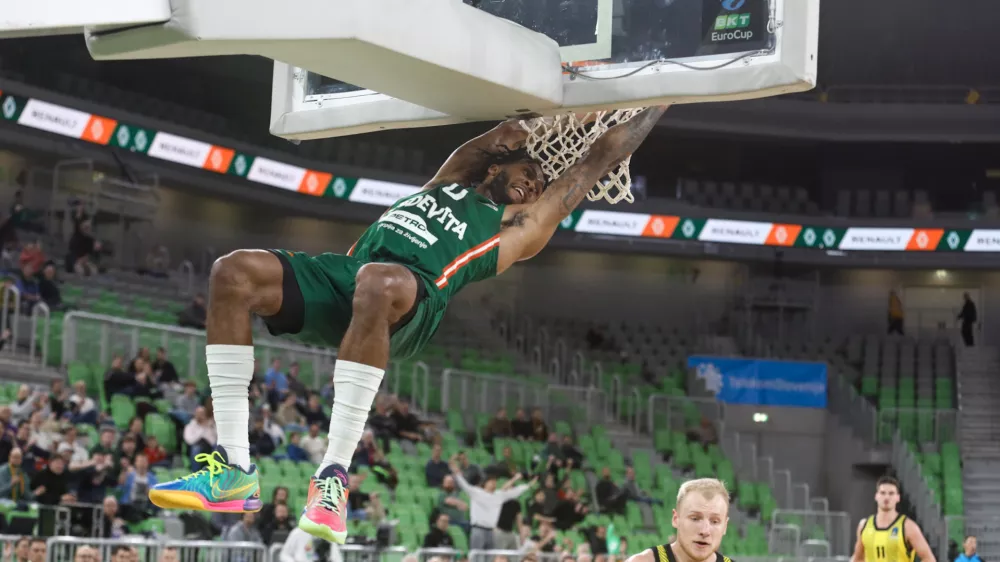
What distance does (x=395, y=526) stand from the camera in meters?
13.9

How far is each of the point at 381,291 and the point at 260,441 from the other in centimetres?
1035

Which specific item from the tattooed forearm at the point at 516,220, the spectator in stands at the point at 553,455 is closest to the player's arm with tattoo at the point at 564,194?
the tattooed forearm at the point at 516,220

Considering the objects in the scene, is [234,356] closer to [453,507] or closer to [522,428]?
[453,507]

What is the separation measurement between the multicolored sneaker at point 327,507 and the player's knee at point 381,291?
0.55m

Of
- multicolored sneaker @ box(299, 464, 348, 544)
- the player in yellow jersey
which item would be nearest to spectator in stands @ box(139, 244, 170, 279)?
the player in yellow jersey

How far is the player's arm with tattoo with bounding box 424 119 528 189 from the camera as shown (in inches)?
215

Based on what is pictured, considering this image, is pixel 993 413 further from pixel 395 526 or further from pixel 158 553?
pixel 158 553

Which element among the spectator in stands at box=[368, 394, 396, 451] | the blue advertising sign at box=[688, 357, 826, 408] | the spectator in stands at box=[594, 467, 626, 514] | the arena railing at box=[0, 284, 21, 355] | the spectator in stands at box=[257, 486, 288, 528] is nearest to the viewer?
the spectator in stands at box=[257, 486, 288, 528]

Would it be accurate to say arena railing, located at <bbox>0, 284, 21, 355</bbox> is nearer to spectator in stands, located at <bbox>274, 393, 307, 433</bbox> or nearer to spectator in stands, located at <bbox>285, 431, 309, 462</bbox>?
spectator in stands, located at <bbox>274, 393, 307, 433</bbox>

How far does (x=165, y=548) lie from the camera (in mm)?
10445

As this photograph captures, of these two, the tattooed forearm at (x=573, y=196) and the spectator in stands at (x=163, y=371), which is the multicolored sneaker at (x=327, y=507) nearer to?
the tattooed forearm at (x=573, y=196)

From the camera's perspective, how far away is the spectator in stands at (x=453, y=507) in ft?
48.9

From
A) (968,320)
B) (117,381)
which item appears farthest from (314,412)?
(968,320)

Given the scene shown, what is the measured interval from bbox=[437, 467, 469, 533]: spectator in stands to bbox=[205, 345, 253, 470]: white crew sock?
10207 millimetres
